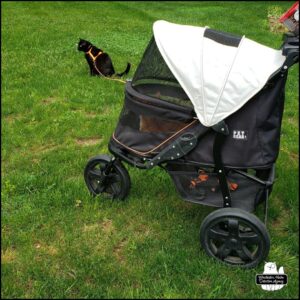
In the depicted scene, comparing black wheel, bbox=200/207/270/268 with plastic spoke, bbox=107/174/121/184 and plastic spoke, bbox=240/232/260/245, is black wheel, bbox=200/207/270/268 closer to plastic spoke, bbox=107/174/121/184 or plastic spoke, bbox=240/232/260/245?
plastic spoke, bbox=240/232/260/245

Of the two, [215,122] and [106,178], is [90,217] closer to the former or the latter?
[106,178]

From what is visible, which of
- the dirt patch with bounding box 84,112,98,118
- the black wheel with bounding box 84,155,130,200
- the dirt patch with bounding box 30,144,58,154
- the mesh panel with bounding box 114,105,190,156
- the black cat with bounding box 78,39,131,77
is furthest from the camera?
the black cat with bounding box 78,39,131,77

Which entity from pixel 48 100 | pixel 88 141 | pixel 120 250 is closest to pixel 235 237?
pixel 120 250

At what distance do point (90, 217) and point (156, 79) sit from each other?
1266mm

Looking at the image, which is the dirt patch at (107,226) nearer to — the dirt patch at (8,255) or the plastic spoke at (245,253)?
the dirt patch at (8,255)

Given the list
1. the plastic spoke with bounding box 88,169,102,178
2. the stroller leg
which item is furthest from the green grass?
the stroller leg

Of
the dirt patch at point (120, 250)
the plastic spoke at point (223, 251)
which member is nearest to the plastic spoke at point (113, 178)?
the dirt patch at point (120, 250)

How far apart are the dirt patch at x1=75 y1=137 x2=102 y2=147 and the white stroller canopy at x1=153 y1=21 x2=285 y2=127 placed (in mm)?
2247

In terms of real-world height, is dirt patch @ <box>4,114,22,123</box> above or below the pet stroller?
below

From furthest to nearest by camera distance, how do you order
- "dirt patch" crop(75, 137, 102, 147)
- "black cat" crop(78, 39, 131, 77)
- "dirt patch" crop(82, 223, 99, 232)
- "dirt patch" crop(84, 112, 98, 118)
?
"black cat" crop(78, 39, 131, 77), "dirt patch" crop(84, 112, 98, 118), "dirt patch" crop(75, 137, 102, 147), "dirt patch" crop(82, 223, 99, 232)

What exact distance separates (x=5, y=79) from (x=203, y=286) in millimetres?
5196

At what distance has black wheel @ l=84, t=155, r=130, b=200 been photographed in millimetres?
3836

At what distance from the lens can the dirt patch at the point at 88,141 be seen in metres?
5.18

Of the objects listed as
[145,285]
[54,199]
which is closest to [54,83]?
[54,199]
